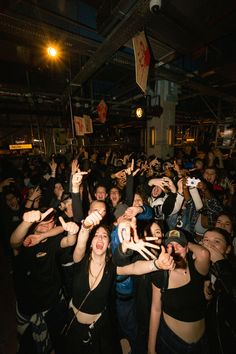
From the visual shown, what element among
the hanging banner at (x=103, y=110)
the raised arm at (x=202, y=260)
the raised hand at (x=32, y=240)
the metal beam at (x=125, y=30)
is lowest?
the raised arm at (x=202, y=260)

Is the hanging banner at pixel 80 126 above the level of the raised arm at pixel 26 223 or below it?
above

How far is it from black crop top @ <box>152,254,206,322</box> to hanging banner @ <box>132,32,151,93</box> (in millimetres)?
3302

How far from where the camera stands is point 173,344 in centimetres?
202

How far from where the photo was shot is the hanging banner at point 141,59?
125 inches

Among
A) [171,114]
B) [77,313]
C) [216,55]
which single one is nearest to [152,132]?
[171,114]

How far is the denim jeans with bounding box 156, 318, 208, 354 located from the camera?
1.99 metres

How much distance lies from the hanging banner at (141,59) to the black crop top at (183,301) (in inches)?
130

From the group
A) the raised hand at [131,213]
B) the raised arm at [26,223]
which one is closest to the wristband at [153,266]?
the raised hand at [131,213]

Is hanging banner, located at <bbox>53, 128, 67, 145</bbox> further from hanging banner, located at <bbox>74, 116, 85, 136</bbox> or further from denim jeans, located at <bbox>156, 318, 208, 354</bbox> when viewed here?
denim jeans, located at <bbox>156, 318, 208, 354</bbox>

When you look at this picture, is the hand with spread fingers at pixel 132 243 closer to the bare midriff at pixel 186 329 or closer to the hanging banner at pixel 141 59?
the bare midriff at pixel 186 329

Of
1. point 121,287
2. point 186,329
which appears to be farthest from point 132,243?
point 186,329

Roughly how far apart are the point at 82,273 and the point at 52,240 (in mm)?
691

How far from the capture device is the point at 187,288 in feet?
6.62

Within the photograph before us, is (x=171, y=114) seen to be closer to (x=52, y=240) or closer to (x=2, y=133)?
(x=52, y=240)
